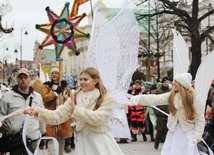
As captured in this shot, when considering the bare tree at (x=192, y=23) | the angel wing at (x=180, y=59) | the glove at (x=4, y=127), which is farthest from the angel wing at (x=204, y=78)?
the bare tree at (x=192, y=23)

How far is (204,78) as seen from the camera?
8.03 meters

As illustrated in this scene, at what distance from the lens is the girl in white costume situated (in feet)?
17.6

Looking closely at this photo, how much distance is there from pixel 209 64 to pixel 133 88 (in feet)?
19.7

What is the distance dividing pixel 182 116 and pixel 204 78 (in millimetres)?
1098

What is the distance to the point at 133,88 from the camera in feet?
46.0

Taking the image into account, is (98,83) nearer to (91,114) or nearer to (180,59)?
(91,114)

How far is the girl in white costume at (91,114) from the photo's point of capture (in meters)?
5.38

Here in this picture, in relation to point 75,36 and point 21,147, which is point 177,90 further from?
point 21,147

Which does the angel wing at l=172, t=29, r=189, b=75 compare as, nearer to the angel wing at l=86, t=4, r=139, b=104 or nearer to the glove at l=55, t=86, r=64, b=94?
the angel wing at l=86, t=4, r=139, b=104

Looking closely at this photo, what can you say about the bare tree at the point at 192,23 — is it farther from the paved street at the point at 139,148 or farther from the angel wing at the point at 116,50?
the angel wing at the point at 116,50

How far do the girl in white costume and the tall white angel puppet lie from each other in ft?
1.51

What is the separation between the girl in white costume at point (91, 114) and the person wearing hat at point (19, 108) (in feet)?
2.57

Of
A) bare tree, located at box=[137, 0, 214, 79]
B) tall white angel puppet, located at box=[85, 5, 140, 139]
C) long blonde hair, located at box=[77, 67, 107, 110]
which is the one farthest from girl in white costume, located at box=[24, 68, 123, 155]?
bare tree, located at box=[137, 0, 214, 79]

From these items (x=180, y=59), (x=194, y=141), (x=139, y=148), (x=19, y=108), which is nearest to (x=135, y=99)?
(x=194, y=141)
